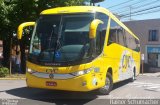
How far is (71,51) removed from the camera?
11992 millimetres

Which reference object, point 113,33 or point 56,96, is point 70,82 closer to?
point 56,96

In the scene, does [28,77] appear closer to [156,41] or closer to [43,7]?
[43,7]

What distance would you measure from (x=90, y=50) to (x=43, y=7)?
13830 mm

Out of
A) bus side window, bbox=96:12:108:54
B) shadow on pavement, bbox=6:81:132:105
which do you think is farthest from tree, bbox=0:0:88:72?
bus side window, bbox=96:12:108:54

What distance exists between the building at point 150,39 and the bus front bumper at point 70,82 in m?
35.2

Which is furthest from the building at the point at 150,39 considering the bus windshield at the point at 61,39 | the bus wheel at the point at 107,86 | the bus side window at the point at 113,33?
the bus windshield at the point at 61,39

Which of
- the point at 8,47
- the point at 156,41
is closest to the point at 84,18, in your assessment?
the point at 8,47

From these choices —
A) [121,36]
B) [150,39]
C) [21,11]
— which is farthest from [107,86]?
[150,39]

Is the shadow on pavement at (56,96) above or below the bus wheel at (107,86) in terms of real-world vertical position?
below

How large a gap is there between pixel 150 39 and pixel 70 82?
126ft

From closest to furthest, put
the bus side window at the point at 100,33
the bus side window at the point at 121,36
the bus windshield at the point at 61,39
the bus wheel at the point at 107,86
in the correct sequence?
the bus windshield at the point at 61,39
the bus side window at the point at 100,33
the bus wheel at the point at 107,86
the bus side window at the point at 121,36

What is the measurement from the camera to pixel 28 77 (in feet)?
41.6

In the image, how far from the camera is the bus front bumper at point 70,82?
11758 mm

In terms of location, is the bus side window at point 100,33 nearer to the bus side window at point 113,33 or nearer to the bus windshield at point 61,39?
the bus windshield at point 61,39
